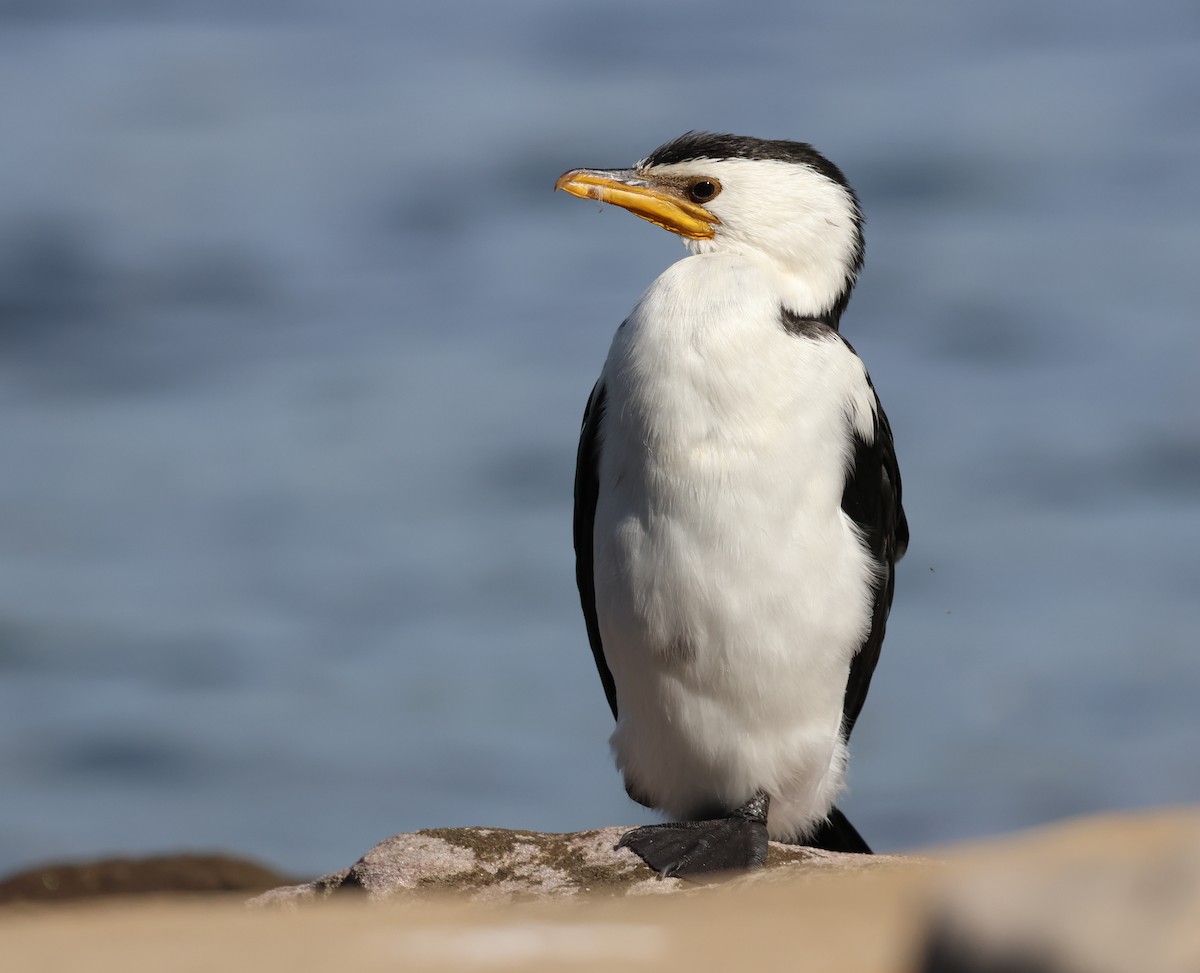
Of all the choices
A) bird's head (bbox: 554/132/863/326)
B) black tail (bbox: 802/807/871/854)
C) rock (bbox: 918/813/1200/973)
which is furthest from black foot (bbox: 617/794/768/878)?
rock (bbox: 918/813/1200/973)

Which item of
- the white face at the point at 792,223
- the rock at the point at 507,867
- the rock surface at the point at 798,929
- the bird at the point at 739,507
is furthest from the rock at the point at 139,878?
the rock surface at the point at 798,929

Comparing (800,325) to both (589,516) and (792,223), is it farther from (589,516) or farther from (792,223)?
(589,516)

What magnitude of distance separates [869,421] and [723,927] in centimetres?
338

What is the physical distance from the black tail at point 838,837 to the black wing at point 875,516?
1.12 feet

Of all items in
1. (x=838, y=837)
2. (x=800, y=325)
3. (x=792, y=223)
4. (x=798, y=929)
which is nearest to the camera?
(x=798, y=929)

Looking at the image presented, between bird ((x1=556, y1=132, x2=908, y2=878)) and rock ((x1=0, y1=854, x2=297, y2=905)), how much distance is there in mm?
2793

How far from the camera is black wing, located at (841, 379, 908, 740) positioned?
21.3 ft

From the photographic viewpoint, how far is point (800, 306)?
20.7ft

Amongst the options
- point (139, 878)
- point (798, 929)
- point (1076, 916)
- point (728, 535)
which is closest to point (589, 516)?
point (728, 535)

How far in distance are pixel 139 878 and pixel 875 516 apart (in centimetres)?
420

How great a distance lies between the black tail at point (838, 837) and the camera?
6.84 metres

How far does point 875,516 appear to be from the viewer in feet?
21.7

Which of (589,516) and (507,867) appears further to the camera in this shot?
(589,516)

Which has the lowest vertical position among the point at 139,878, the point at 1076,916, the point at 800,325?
the point at 139,878
